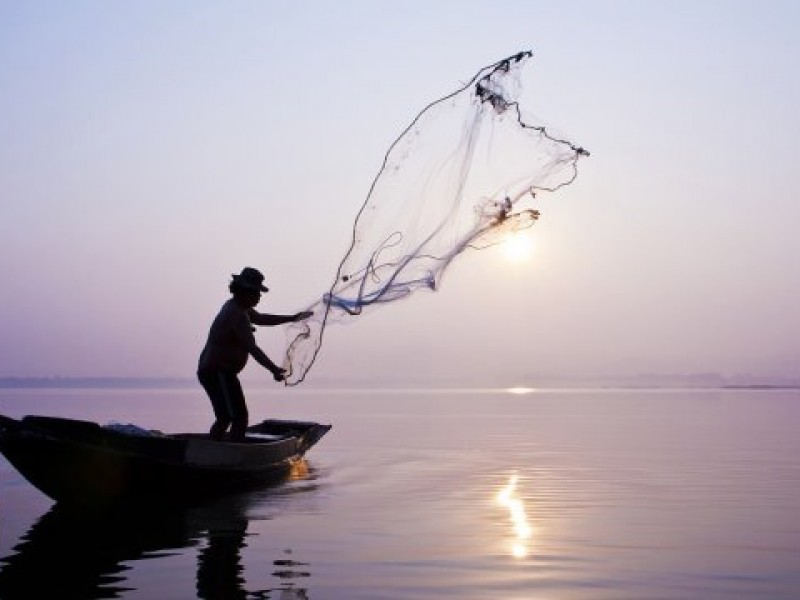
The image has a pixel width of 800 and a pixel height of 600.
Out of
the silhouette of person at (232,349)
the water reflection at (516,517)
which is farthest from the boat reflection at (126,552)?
the water reflection at (516,517)

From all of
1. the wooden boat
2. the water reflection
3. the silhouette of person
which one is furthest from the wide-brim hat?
the water reflection

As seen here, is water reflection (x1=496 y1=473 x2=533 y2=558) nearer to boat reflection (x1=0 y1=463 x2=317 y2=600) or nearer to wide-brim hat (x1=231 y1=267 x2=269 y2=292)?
boat reflection (x1=0 y1=463 x2=317 y2=600)

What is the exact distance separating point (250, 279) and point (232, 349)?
4.11 feet

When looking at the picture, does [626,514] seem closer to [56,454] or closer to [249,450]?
[249,450]

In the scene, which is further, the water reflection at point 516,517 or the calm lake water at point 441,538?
the water reflection at point 516,517

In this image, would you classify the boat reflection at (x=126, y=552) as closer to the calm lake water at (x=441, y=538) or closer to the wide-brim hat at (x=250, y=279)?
the calm lake water at (x=441, y=538)

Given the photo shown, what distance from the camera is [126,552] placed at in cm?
1410

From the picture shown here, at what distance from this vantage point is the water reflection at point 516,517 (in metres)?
14.3

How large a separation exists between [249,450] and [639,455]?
15.4m

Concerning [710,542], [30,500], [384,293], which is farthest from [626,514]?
[30,500]

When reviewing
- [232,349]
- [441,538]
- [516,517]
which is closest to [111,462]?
[232,349]

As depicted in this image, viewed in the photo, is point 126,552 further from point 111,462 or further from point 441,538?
point 441,538

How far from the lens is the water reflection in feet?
46.9

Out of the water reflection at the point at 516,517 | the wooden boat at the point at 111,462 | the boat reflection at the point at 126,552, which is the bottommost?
the water reflection at the point at 516,517
